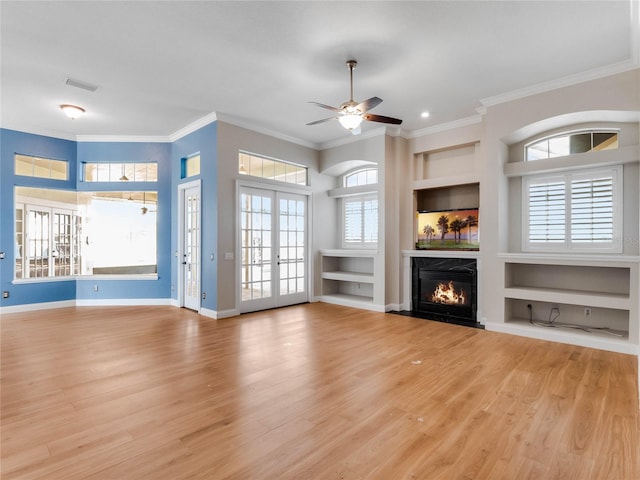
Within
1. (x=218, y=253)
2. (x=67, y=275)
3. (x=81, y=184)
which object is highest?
(x=81, y=184)

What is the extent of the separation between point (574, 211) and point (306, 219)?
4643mm

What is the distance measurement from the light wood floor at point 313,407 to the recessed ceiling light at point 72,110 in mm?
3432

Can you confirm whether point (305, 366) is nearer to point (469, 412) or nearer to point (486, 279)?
point (469, 412)

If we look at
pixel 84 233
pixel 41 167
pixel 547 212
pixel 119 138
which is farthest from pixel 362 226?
Result: pixel 41 167

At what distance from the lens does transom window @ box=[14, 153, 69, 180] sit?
6291 mm

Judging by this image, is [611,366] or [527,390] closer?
[527,390]

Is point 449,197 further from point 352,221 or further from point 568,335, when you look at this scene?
point 568,335

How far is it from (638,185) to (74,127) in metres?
9.07

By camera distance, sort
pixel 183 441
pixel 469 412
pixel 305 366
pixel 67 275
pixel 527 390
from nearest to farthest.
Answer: pixel 183 441, pixel 469 412, pixel 527 390, pixel 305 366, pixel 67 275

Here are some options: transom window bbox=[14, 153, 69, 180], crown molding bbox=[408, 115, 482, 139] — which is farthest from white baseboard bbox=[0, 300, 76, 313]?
crown molding bbox=[408, 115, 482, 139]

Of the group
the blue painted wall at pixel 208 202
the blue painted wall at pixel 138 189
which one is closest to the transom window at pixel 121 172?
the blue painted wall at pixel 138 189

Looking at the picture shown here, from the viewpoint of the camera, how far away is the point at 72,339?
177 inches

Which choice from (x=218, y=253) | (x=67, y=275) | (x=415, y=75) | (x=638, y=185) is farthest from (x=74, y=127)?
(x=638, y=185)

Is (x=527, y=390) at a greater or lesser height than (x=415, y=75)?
lesser
